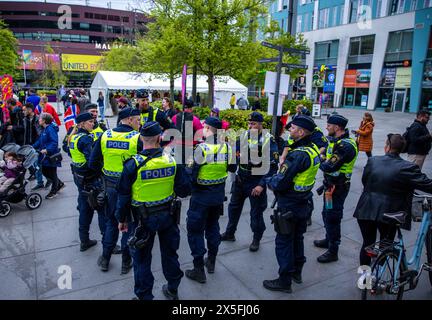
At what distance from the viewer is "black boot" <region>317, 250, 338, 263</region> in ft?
15.2

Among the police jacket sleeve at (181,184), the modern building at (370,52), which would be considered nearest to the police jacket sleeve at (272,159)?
the police jacket sleeve at (181,184)

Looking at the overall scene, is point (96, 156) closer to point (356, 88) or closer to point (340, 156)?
point (340, 156)

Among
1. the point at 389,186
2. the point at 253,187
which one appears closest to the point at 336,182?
the point at 389,186

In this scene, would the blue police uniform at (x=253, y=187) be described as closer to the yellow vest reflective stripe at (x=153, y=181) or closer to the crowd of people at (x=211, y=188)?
the crowd of people at (x=211, y=188)

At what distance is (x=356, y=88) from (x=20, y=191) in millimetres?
36822

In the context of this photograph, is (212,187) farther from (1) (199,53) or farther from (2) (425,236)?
(1) (199,53)

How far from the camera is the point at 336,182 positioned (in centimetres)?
462

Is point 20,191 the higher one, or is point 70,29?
point 70,29

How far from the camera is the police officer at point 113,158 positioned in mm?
4102

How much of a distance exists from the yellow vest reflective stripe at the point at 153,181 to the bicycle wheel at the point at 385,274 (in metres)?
2.40

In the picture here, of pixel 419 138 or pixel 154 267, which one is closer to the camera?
pixel 154 267

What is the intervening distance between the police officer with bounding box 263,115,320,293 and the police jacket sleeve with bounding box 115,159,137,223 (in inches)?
64.3

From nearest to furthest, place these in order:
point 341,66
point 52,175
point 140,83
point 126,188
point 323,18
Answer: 1. point 126,188
2. point 52,175
3. point 140,83
4. point 341,66
5. point 323,18
